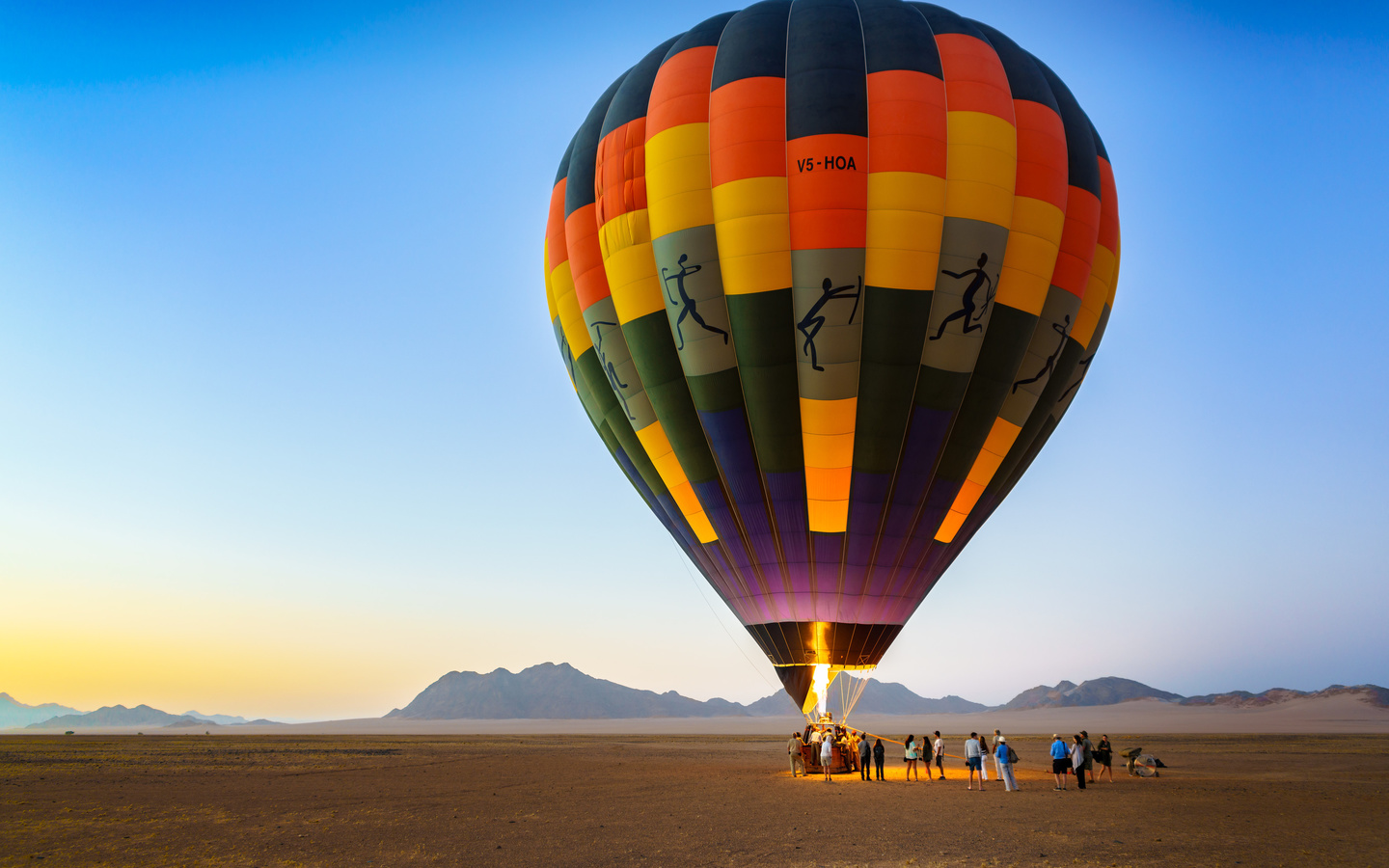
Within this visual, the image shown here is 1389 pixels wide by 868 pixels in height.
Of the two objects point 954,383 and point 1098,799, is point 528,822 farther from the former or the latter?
point 954,383

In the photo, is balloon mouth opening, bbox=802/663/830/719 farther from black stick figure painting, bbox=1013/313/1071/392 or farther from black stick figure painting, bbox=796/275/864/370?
black stick figure painting, bbox=1013/313/1071/392

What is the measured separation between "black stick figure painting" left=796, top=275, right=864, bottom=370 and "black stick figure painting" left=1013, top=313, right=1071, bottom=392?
4.52 metres

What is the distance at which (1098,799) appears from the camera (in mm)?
15266

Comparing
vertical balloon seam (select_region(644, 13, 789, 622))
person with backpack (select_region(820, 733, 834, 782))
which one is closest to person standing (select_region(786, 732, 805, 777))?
Result: person with backpack (select_region(820, 733, 834, 782))

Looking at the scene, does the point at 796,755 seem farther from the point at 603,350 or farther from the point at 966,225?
the point at 966,225

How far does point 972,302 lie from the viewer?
17156 millimetres

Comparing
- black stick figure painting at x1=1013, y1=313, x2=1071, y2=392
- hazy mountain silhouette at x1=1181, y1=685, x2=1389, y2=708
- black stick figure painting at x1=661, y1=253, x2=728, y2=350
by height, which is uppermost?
black stick figure painting at x1=661, y1=253, x2=728, y2=350

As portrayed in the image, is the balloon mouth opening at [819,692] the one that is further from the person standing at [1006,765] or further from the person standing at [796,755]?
the person standing at [1006,765]

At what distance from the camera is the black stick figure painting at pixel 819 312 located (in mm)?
16875

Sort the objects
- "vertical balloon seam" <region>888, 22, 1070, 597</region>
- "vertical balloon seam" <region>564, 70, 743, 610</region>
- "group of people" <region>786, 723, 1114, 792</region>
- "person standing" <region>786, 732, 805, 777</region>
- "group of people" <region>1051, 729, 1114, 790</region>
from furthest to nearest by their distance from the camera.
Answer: "person standing" <region>786, 732, 805, 777</region> < "vertical balloon seam" <region>564, 70, 743, 610</region> < "vertical balloon seam" <region>888, 22, 1070, 597</region> < "group of people" <region>786, 723, 1114, 792</region> < "group of people" <region>1051, 729, 1114, 790</region>

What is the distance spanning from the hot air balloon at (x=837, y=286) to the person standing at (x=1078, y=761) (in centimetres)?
429

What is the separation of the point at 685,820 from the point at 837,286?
33.1 feet

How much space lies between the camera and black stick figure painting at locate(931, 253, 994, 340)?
55.9ft

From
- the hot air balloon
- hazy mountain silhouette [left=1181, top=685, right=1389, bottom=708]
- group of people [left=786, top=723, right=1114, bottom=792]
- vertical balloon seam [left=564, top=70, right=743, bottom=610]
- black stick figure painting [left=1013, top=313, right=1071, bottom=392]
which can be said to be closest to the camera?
the hot air balloon
